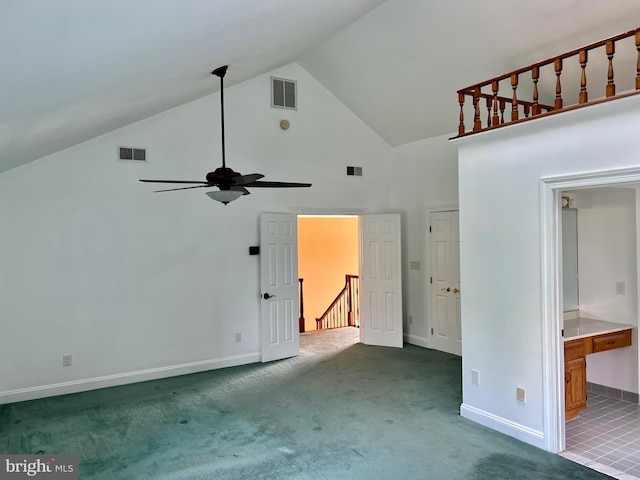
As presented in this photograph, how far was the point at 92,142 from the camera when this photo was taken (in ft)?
16.9

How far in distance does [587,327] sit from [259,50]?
13.7 feet

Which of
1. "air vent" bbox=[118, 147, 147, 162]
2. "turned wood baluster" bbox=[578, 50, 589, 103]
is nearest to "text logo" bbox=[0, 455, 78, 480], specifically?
"air vent" bbox=[118, 147, 147, 162]

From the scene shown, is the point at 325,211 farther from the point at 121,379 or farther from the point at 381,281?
the point at 121,379

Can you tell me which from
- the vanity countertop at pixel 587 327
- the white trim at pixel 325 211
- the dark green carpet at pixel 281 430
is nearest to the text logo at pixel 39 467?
the dark green carpet at pixel 281 430

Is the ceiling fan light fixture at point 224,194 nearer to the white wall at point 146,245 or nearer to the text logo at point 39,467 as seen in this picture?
the white wall at point 146,245

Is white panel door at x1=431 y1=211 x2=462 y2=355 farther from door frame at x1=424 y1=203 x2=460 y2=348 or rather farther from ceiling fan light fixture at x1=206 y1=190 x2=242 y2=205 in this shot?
ceiling fan light fixture at x1=206 y1=190 x2=242 y2=205

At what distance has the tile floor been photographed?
331 centimetres

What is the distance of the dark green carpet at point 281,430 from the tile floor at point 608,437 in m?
0.21

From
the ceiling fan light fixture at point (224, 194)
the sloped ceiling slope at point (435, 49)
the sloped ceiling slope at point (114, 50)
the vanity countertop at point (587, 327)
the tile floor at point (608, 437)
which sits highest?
the sloped ceiling slope at point (435, 49)

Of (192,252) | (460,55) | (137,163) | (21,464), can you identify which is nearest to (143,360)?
(192,252)

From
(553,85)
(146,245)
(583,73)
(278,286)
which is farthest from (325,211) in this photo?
(583,73)

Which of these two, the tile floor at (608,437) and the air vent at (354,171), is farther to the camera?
the air vent at (354,171)

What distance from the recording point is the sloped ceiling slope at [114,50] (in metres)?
1.44

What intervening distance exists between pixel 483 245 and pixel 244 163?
3495 mm
